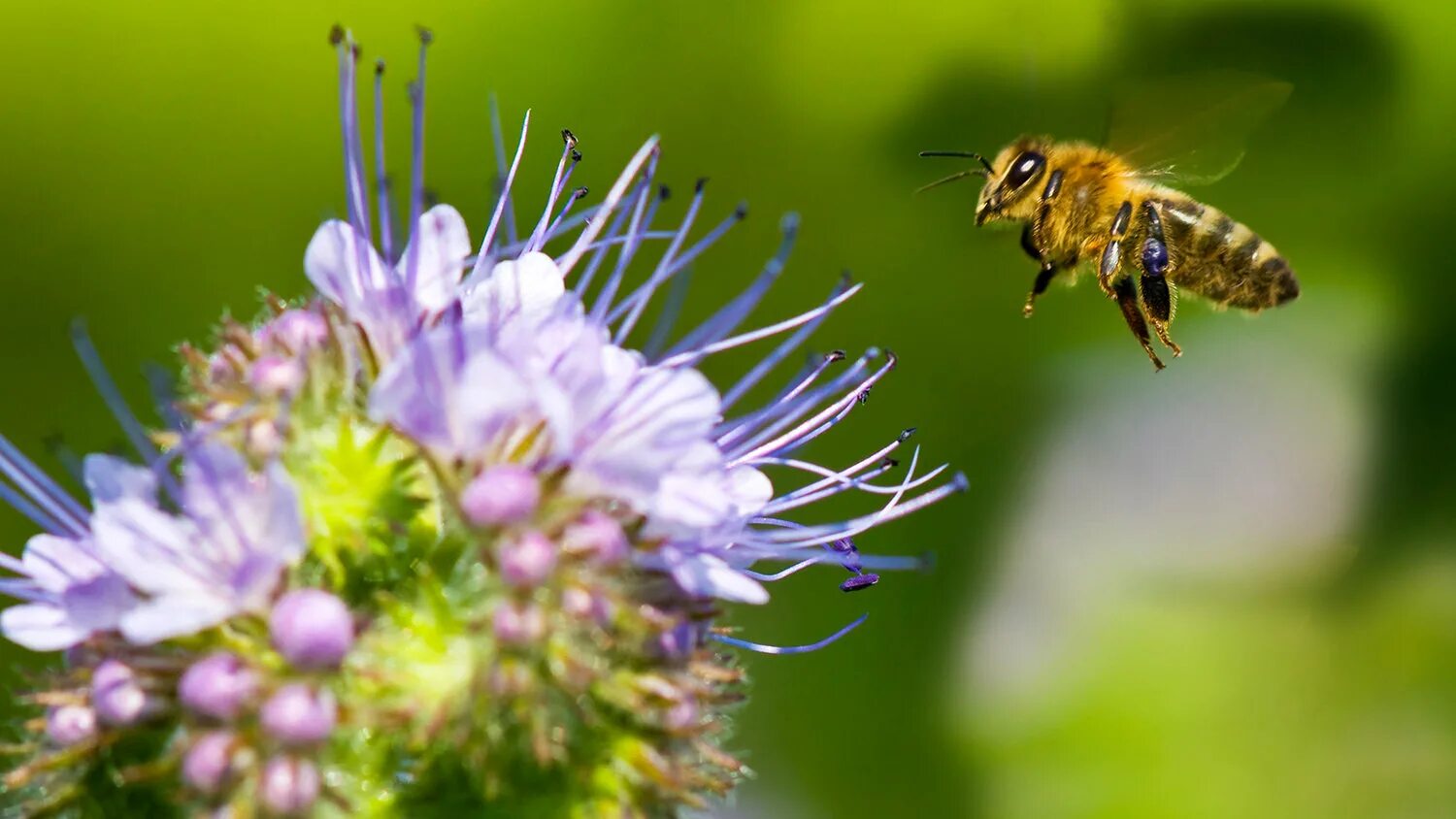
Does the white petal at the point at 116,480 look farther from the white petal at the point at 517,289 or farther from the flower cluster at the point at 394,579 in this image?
the white petal at the point at 517,289

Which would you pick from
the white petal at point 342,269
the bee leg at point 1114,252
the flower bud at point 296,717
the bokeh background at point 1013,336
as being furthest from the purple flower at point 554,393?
the bokeh background at point 1013,336

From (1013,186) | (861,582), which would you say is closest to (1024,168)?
(1013,186)

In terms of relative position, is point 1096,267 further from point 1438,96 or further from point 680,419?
point 1438,96

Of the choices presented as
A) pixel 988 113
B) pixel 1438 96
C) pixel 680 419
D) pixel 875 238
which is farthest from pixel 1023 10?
pixel 680 419

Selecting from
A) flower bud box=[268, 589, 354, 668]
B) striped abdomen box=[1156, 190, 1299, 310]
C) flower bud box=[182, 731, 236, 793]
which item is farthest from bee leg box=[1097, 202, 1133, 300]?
flower bud box=[182, 731, 236, 793]

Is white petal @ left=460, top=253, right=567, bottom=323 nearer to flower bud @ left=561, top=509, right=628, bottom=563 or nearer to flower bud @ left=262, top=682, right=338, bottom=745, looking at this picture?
flower bud @ left=561, top=509, right=628, bottom=563

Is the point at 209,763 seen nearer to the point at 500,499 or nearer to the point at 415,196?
the point at 500,499
